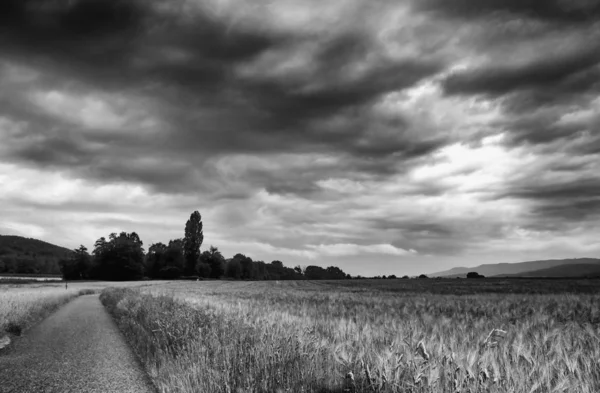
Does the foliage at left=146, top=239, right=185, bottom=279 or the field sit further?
the foliage at left=146, top=239, right=185, bottom=279

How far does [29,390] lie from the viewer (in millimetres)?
8320

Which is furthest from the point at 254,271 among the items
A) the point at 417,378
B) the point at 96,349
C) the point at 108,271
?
the point at 417,378

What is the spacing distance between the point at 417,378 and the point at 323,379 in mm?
1782

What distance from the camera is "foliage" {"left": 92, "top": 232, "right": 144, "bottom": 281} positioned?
127m

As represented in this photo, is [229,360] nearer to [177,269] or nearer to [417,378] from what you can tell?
[417,378]

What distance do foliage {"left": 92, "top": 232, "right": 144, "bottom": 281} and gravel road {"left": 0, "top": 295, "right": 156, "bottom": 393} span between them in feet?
396

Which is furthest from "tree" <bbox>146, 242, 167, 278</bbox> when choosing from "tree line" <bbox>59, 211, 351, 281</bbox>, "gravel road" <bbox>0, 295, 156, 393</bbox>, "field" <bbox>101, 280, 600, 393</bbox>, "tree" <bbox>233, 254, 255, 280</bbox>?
"field" <bbox>101, 280, 600, 393</bbox>

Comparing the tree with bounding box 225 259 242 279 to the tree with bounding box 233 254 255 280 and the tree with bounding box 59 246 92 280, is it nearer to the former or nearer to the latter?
the tree with bounding box 233 254 255 280

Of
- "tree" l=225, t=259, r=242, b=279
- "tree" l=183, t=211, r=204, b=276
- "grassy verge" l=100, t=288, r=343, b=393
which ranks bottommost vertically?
"tree" l=225, t=259, r=242, b=279

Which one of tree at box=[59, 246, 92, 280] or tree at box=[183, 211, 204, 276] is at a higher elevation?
tree at box=[183, 211, 204, 276]

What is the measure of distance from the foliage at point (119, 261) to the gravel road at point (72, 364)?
396ft

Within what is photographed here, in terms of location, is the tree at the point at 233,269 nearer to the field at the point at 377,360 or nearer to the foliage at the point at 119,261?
the foliage at the point at 119,261

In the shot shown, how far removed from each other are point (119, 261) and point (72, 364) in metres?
130

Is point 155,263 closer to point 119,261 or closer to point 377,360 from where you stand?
point 119,261
